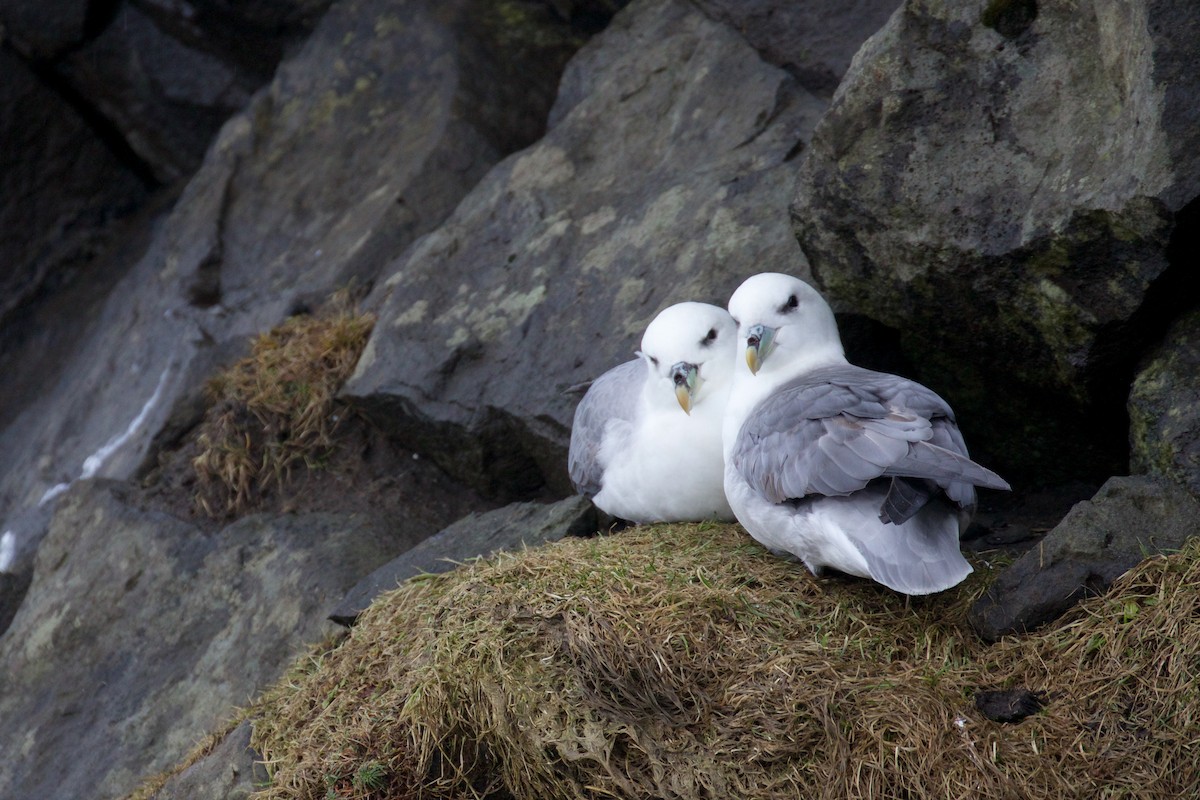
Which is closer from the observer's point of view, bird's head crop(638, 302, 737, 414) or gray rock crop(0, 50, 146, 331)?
bird's head crop(638, 302, 737, 414)


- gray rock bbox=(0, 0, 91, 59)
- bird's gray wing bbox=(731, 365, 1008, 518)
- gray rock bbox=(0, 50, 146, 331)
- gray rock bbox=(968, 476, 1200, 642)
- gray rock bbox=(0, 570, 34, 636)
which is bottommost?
gray rock bbox=(968, 476, 1200, 642)

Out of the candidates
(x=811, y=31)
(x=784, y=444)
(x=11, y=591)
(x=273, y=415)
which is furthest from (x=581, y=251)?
(x=11, y=591)

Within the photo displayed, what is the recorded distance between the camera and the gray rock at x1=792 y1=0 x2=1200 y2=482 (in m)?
3.13

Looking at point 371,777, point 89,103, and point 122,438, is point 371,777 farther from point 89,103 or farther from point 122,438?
point 89,103

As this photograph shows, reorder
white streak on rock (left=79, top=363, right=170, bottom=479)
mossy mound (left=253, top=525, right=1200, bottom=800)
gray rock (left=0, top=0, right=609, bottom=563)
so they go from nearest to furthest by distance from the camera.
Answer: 1. mossy mound (left=253, top=525, right=1200, bottom=800)
2. white streak on rock (left=79, top=363, right=170, bottom=479)
3. gray rock (left=0, top=0, right=609, bottom=563)

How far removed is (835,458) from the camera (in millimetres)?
3168

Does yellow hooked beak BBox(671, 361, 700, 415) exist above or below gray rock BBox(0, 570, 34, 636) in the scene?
below

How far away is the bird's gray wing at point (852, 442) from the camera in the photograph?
2977 mm

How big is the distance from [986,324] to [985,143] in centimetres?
56

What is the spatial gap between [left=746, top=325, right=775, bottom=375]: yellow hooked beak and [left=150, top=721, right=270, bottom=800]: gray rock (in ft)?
6.44

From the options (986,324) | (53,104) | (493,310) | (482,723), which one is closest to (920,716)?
(482,723)

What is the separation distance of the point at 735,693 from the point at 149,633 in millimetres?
3033

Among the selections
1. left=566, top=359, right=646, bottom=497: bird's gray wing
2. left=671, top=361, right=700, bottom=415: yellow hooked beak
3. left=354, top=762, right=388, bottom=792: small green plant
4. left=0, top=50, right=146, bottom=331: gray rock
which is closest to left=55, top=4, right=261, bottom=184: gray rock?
left=0, top=50, right=146, bottom=331: gray rock

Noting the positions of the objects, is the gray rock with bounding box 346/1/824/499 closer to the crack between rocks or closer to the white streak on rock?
the white streak on rock
